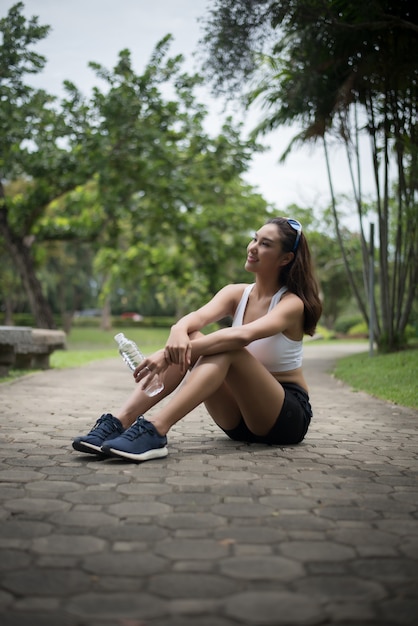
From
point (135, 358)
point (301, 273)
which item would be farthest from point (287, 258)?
point (135, 358)

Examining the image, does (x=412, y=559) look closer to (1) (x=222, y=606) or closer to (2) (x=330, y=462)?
(1) (x=222, y=606)

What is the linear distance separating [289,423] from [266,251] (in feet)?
3.71

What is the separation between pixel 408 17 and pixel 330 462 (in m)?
8.83

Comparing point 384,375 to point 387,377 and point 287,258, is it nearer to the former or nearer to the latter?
point 387,377

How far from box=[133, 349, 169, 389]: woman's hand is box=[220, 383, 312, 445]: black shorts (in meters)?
0.84

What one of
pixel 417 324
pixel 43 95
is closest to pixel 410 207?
pixel 43 95

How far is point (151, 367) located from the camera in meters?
3.96

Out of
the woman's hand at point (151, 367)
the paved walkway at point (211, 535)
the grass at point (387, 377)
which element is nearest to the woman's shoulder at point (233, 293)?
the woman's hand at point (151, 367)

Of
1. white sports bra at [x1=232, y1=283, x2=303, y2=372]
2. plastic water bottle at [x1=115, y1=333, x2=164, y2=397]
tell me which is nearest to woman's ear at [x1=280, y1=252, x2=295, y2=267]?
white sports bra at [x1=232, y1=283, x2=303, y2=372]

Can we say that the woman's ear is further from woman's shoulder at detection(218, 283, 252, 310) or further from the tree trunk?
the tree trunk

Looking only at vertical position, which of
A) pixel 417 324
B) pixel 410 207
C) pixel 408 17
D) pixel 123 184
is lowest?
pixel 417 324

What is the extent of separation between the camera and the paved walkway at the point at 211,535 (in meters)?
1.99

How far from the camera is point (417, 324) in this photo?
2688 centimetres

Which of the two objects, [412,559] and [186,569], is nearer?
[186,569]
